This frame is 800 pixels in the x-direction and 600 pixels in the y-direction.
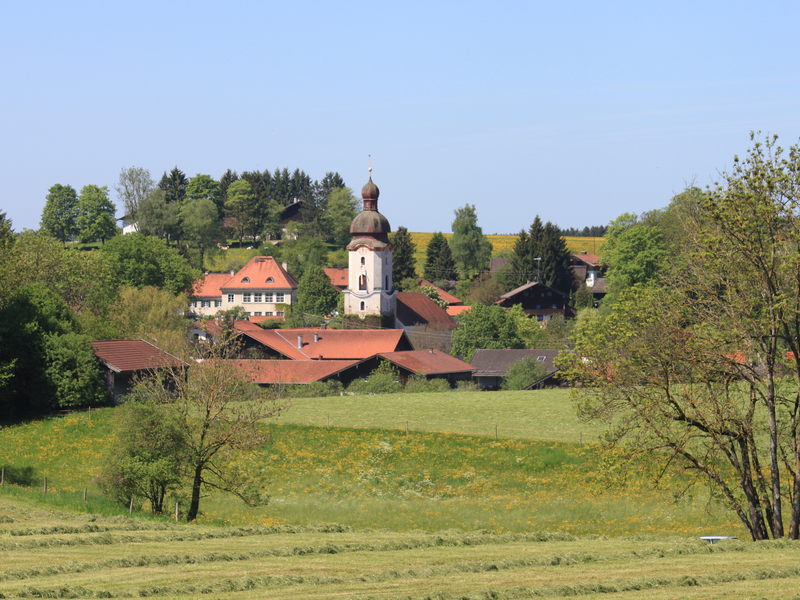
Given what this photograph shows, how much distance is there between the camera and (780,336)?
2295 cm

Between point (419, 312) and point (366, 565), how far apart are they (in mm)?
108097

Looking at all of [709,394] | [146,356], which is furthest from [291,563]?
[146,356]

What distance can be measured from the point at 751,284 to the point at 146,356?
45.6m

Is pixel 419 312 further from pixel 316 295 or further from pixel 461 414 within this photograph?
pixel 461 414

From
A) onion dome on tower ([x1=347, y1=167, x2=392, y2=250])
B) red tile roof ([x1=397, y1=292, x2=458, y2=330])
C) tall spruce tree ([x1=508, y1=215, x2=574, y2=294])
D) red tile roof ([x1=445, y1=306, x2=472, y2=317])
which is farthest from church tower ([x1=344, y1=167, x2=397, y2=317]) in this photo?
tall spruce tree ([x1=508, y1=215, x2=574, y2=294])

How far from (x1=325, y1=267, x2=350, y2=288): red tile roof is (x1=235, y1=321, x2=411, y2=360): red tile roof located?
5864cm

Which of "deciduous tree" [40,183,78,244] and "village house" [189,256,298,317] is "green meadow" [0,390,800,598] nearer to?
"village house" [189,256,298,317]

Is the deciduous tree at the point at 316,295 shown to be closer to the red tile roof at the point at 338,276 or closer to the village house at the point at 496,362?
the red tile roof at the point at 338,276

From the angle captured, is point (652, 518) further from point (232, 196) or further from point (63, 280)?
point (232, 196)

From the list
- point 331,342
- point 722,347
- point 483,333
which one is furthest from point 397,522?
point 483,333

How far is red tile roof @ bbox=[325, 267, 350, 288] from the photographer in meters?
150

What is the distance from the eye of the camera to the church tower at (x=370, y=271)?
123938mm

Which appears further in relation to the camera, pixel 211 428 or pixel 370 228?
pixel 370 228

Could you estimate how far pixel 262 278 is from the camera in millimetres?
142000
